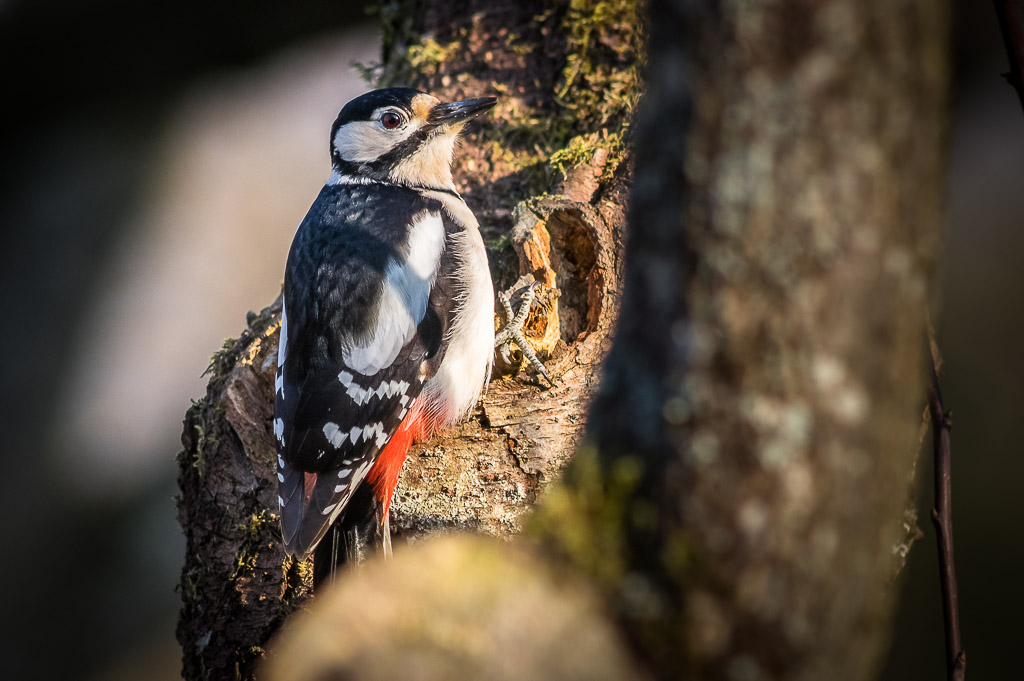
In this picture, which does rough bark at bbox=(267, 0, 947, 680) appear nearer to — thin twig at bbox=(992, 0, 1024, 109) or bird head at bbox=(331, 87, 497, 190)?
thin twig at bbox=(992, 0, 1024, 109)

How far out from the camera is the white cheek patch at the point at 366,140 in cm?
268

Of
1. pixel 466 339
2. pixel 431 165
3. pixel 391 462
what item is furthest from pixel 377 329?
pixel 431 165

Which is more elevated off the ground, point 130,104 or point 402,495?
point 130,104

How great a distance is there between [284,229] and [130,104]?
1475 millimetres

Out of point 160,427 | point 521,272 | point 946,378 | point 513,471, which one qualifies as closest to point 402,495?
point 513,471

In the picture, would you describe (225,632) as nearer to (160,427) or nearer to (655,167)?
(655,167)

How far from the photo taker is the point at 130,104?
5430 mm

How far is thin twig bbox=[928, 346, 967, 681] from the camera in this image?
1392 mm

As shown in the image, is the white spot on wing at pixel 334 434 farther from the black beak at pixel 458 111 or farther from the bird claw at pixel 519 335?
the black beak at pixel 458 111

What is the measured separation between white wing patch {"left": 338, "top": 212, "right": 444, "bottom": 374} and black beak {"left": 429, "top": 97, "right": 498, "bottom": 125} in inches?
14.7

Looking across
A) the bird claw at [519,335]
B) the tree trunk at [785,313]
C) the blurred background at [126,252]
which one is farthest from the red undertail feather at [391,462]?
the blurred background at [126,252]

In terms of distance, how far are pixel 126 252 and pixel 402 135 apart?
12.0 ft

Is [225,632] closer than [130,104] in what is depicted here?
A: Yes

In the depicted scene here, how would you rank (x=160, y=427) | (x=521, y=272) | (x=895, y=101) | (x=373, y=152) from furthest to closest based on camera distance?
1. (x=160, y=427)
2. (x=373, y=152)
3. (x=521, y=272)
4. (x=895, y=101)
